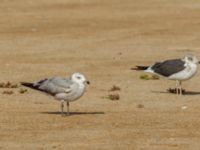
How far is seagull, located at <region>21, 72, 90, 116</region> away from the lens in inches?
723

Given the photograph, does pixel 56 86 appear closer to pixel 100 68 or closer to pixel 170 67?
pixel 170 67

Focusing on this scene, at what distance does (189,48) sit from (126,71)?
20.9 feet

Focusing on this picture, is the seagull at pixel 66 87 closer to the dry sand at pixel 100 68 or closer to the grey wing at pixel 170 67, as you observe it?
the dry sand at pixel 100 68

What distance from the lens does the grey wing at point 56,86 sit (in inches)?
726

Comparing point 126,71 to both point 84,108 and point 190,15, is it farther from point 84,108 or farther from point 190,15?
point 190,15

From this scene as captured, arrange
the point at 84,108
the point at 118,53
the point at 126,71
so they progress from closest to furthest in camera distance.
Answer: the point at 84,108
the point at 126,71
the point at 118,53

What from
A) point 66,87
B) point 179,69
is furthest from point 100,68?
point 66,87

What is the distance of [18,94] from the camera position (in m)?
22.0

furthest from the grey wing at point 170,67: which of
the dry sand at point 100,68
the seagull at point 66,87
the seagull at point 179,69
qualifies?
the seagull at point 66,87

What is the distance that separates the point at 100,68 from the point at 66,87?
8.66 m

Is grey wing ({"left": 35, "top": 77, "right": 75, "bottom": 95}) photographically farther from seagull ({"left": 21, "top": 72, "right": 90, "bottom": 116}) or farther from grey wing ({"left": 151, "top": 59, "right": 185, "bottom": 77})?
grey wing ({"left": 151, "top": 59, "right": 185, "bottom": 77})

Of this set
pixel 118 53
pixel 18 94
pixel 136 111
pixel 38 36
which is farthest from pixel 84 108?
pixel 38 36

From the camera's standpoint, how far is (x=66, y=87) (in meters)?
18.5

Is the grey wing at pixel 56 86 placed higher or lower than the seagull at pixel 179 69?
lower
